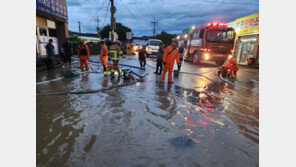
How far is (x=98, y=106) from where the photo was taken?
12.4ft

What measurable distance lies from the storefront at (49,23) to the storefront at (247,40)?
17.0 meters

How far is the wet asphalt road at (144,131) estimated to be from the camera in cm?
213

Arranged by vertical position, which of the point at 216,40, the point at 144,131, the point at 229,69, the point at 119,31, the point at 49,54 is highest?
the point at 119,31

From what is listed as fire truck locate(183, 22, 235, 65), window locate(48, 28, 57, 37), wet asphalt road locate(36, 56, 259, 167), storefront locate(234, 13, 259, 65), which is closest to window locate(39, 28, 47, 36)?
window locate(48, 28, 57, 37)

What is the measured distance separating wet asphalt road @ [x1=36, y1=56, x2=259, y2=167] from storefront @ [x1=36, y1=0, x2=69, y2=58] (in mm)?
8539

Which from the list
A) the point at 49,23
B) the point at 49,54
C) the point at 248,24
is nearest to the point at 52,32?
the point at 49,23

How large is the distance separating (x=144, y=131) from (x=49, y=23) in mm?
13414

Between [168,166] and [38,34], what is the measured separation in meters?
12.6

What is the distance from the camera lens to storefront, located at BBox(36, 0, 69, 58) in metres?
10.2

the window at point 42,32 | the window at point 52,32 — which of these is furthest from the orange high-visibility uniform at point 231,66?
the window at point 52,32

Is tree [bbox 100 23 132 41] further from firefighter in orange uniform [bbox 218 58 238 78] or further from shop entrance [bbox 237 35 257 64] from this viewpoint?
firefighter in orange uniform [bbox 218 58 238 78]

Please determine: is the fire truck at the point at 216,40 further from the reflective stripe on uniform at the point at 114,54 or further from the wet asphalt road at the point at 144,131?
the wet asphalt road at the point at 144,131

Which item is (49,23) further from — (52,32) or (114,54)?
(114,54)

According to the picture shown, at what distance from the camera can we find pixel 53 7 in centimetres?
1081
